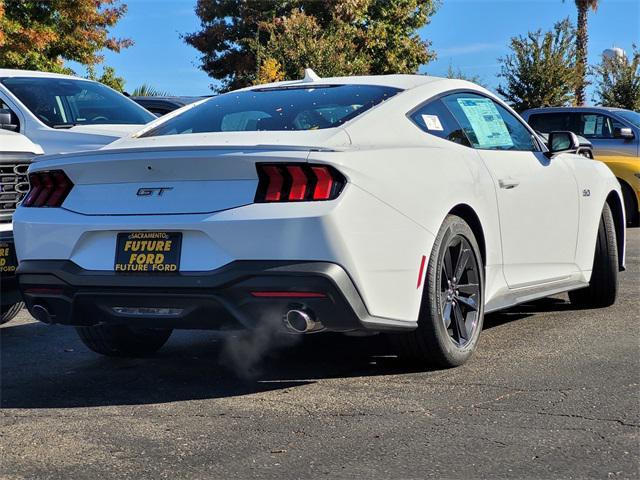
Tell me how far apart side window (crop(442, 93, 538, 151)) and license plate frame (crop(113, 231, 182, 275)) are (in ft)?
6.24

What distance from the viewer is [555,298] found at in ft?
25.6

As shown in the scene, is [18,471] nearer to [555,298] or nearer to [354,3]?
[555,298]

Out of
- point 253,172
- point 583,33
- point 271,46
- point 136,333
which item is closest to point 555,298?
point 136,333

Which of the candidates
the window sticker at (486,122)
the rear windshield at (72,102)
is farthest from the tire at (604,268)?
the rear windshield at (72,102)

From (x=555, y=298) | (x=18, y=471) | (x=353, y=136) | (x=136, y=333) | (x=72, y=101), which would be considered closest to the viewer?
(x=18, y=471)

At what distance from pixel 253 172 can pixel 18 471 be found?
5.24ft

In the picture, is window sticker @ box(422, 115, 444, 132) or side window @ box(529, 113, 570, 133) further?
side window @ box(529, 113, 570, 133)

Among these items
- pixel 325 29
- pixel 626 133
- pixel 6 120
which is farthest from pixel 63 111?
pixel 325 29

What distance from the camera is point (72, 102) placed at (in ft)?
29.7

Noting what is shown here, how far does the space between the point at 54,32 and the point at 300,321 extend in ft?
66.5

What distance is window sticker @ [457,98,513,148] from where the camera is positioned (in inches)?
230

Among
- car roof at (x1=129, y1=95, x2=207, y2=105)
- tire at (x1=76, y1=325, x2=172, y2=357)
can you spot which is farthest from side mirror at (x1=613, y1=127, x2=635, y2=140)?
tire at (x1=76, y1=325, x2=172, y2=357)

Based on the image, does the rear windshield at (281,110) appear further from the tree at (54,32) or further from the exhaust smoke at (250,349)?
the tree at (54,32)

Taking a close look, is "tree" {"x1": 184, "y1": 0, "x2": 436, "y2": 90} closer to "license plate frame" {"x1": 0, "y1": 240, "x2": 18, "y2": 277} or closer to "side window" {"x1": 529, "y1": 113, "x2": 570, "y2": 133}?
"side window" {"x1": 529, "y1": 113, "x2": 570, "y2": 133}
